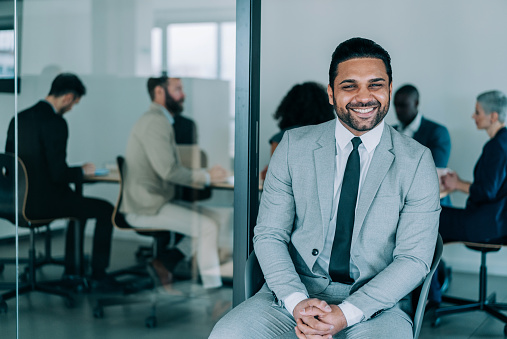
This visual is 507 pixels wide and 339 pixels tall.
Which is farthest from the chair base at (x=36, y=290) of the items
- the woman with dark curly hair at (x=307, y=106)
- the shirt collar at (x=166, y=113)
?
the woman with dark curly hair at (x=307, y=106)

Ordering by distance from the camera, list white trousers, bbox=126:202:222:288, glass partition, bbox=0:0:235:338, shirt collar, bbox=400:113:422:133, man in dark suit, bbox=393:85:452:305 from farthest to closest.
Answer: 1. shirt collar, bbox=400:113:422:133
2. man in dark suit, bbox=393:85:452:305
3. white trousers, bbox=126:202:222:288
4. glass partition, bbox=0:0:235:338

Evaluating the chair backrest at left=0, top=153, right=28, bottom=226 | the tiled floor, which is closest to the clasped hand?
the tiled floor

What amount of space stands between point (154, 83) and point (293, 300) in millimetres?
1737

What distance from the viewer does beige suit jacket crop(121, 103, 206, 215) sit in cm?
331

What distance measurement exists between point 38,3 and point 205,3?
874 millimetres

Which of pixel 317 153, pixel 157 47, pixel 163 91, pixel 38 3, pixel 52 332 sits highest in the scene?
pixel 38 3

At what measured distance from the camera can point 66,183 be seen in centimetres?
323

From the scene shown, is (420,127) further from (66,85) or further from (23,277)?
(23,277)

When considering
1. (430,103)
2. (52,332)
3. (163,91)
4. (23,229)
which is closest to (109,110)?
(163,91)

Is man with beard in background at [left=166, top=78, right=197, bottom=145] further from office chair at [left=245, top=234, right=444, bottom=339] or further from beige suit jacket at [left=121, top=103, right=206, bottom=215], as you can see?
office chair at [left=245, top=234, right=444, bottom=339]

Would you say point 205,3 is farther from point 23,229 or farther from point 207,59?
point 23,229

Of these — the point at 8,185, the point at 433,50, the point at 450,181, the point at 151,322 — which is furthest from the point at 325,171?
the point at 433,50

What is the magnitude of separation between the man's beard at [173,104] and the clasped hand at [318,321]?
5.81ft

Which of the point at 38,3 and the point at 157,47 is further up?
the point at 38,3
